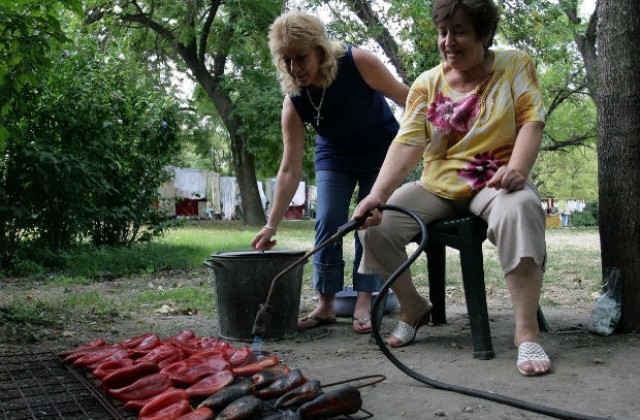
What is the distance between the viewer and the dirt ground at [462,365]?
227 cm

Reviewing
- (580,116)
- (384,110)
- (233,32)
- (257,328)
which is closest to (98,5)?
(233,32)

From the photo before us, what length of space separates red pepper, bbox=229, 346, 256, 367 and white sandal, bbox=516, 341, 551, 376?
1082 mm

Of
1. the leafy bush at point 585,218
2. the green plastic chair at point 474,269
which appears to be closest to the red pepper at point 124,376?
the green plastic chair at point 474,269

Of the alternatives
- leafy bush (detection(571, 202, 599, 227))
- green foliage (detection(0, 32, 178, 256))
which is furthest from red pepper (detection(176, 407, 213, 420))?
leafy bush (detection(571, 202, 599, 227))

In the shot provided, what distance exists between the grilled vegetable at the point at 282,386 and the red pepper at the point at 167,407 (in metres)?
0.26

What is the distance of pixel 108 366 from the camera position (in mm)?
2703

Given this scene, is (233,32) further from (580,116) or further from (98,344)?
(98,344)

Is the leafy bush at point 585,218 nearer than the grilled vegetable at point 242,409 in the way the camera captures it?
No

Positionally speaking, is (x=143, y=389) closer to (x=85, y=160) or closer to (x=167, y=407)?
(x=167, y=407)

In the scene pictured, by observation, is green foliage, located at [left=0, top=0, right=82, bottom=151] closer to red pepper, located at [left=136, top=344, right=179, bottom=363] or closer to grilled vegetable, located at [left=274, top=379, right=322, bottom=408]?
red pepper, located at [left=136, top=344, right=179, bottom=363]

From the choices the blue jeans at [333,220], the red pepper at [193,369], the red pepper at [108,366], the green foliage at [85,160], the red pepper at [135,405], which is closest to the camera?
the red pepper at [135,405]

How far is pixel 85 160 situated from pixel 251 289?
412cm

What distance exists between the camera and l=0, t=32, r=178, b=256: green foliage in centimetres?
678

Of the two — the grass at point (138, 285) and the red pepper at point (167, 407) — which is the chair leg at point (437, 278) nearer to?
the grass at point (138, 285)
